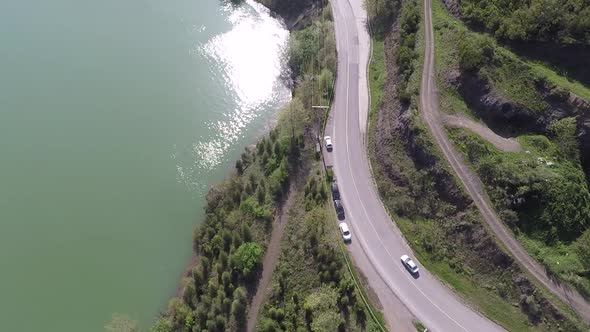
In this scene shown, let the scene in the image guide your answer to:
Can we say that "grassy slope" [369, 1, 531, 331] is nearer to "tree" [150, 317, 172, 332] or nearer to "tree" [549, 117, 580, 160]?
"tree" [549, 117, 580, 160]

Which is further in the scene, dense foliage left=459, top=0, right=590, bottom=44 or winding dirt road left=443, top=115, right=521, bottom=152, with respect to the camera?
dense foliage left=459, top=0, right=590, bottom=44

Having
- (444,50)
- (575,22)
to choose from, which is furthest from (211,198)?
(575,22)

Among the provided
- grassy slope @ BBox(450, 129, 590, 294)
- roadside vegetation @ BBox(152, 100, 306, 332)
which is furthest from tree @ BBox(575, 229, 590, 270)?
roadside vegetation @ BBox(152, 100, 306, 332)

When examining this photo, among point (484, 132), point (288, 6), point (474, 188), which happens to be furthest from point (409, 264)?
point (288, 6)

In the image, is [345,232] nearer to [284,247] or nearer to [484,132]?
[284,247]

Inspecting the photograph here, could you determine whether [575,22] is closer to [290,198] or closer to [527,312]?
[527,312]

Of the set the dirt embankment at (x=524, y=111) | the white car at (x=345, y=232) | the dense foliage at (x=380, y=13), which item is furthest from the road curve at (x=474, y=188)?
the white car at (x=345, y=232)

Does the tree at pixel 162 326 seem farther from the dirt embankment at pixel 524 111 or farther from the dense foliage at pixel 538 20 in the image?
the dense foliage at pixel 538 20
